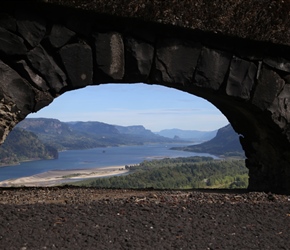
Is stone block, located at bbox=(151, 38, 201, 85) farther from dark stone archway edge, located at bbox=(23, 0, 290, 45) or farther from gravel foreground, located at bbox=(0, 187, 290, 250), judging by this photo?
gravel foreground, located at bbox=(0, 187, 290, 250)

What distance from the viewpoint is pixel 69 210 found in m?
3.55

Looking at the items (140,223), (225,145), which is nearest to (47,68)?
(140,223)

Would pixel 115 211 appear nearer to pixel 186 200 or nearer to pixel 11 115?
pixel 186 200

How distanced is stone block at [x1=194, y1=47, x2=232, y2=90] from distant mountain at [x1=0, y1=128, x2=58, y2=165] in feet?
78.5

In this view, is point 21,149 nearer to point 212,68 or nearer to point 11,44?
point 212,68

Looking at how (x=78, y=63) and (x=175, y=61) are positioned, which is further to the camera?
(x=175, y=61)

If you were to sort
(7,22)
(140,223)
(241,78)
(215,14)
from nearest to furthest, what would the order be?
(140,223), (7,22), (215,14), (241,78)

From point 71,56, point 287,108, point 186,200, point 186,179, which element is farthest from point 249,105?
point 186,179

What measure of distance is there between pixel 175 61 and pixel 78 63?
3.37ft

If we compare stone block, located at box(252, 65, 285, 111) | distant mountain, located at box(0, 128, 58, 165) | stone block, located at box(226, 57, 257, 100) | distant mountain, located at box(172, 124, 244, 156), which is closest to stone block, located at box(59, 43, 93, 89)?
stone block, located at box(226, 57, 257, 100)

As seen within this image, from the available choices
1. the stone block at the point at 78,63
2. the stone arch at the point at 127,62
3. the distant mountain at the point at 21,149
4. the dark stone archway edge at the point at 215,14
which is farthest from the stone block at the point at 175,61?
the distant mountain at the point at 21,149

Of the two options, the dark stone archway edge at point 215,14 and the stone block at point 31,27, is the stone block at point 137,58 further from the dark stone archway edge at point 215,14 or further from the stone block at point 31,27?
the stone block at point 31,27

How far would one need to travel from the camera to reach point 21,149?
1222 inches

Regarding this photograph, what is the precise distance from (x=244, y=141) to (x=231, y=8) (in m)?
2.41
